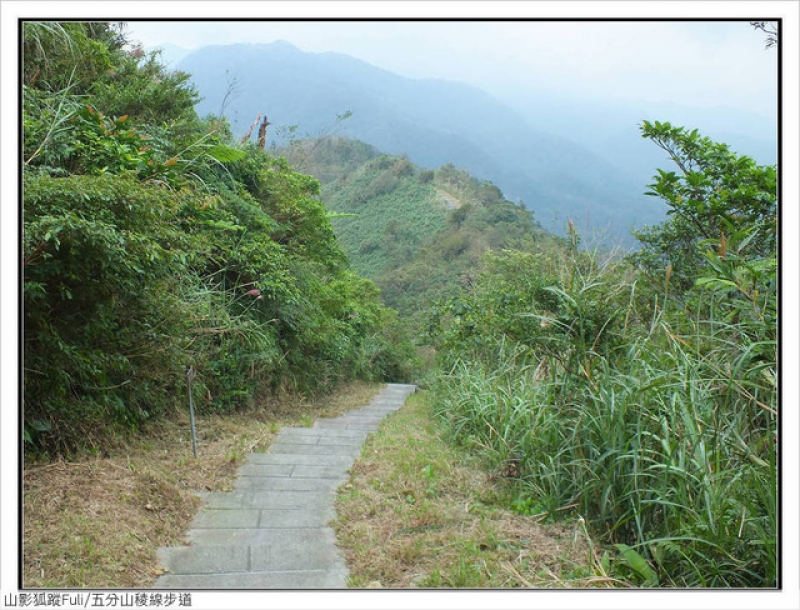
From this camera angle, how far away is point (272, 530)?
2.93 m

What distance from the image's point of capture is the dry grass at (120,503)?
2.31 metres

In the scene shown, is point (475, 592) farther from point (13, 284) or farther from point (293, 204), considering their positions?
point (293, 204)

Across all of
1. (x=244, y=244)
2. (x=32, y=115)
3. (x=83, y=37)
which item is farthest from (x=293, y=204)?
(x=32, y=115)

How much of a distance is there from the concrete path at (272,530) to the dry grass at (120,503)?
111mm

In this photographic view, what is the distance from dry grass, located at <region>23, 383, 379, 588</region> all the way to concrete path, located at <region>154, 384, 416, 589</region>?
4.4 inches

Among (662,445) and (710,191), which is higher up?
(710,191)

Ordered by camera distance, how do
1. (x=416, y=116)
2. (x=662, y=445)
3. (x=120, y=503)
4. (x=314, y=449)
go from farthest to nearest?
(x=416, y=116), (x=314, y=449), (x=120, y=503), (x=662, y=445)

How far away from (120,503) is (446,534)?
1.56m

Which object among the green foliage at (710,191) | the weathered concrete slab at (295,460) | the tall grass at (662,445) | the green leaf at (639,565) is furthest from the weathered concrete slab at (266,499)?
the green foliage at (710,191)

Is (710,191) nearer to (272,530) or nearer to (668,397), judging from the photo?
(668,397)

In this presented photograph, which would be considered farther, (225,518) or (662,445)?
(225,518)

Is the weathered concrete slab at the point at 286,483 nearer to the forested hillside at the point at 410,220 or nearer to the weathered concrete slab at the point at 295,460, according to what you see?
the weathered concrete slab at the point at 295,460

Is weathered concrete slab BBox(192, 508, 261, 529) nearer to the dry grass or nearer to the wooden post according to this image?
the dry grass

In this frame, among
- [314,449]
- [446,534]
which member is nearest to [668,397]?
[446,534]
